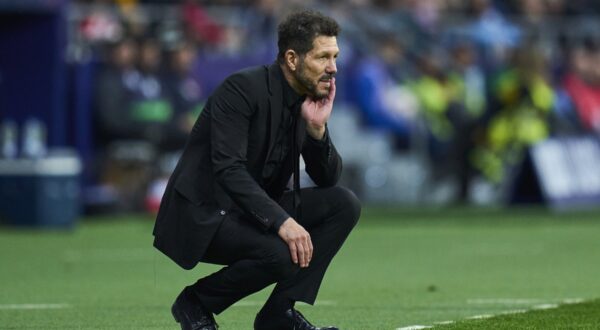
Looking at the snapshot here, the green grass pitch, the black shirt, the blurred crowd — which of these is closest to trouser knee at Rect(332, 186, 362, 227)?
the black shirt

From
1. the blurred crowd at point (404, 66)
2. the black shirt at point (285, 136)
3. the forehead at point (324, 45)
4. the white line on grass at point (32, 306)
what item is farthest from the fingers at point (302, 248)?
the blurred crowd at point (404, 66)

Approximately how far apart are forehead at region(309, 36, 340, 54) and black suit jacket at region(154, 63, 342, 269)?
0.91 ft

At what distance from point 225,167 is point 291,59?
2.14 ft

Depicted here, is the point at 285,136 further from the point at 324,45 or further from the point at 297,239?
the point at 297,239

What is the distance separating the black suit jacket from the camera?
7.26 meters

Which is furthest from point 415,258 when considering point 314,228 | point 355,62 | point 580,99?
point 580,99

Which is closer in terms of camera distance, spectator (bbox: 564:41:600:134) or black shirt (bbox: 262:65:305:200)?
black shirt (bbox: 262:65:305:200)

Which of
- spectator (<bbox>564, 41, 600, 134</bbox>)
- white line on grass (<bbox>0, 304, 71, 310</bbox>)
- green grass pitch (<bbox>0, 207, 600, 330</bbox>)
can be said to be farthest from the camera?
spectator (<bbox>564, 41, 600, 134</bbox>)

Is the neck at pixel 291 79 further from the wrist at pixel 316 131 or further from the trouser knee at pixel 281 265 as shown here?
the trouser knee at pixel 281 265

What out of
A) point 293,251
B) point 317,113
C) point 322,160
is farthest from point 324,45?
point 293,251

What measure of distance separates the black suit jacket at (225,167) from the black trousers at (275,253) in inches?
3.7

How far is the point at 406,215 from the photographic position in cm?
2275

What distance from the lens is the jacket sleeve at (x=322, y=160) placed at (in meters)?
7.62

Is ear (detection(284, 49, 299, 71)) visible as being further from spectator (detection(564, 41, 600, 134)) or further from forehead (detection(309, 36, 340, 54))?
spectator (detection(564, 41, 600, 134))
